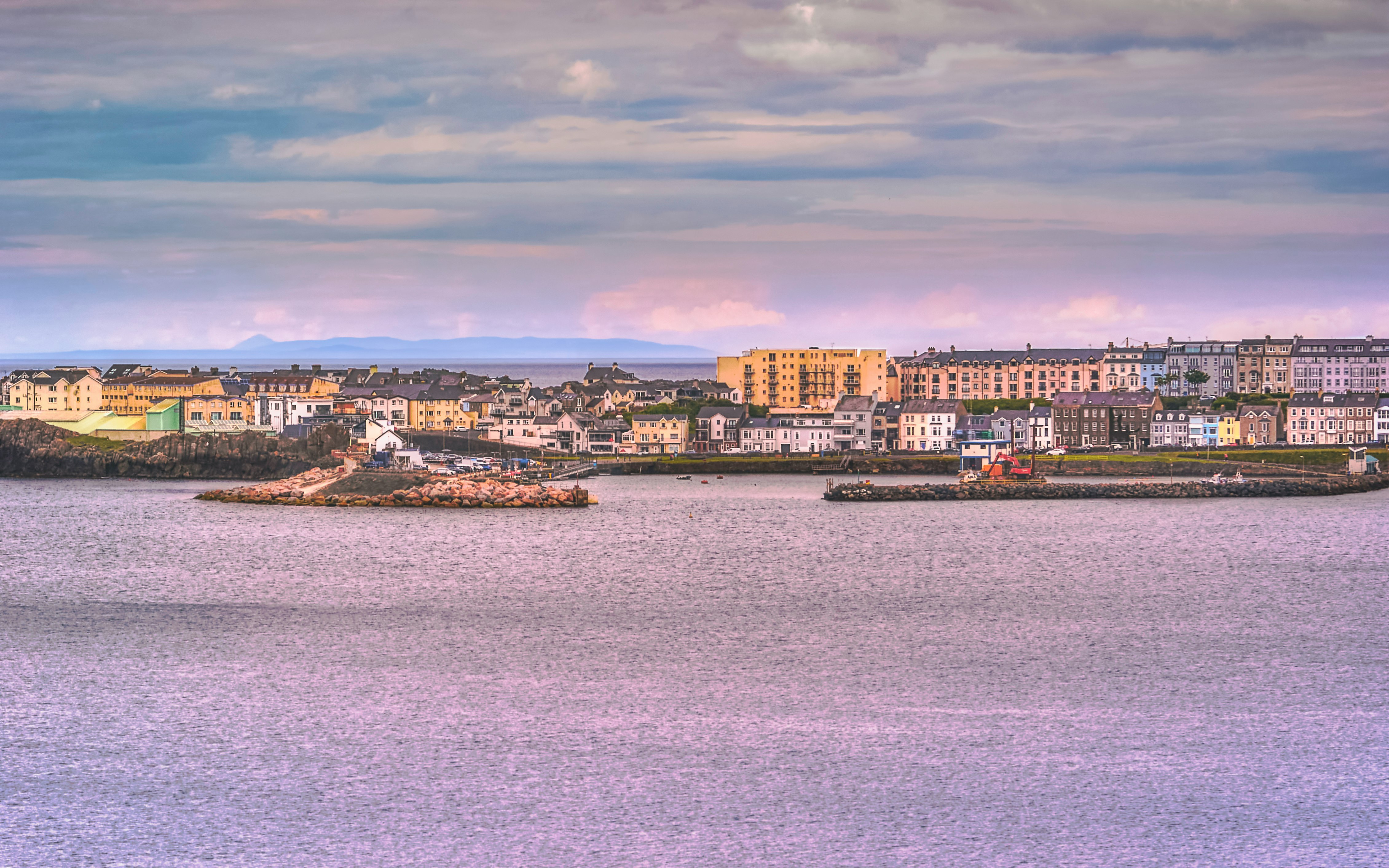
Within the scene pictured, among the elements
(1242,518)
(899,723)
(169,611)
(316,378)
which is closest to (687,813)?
(899,723)

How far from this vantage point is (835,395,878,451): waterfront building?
239ft

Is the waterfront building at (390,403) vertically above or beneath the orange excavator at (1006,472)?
above

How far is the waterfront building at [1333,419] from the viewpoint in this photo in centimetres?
7069

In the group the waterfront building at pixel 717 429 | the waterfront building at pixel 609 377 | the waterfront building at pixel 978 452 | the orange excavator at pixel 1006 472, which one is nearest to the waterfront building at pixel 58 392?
the waterfront building at pixel 609 377

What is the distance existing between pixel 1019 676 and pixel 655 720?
5.94 metres

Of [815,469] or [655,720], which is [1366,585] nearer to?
[655,720]

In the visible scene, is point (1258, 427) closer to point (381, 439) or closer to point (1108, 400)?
point (1108, 400)

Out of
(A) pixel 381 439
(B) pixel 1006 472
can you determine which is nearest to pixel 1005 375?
(B) pixel 1006 472

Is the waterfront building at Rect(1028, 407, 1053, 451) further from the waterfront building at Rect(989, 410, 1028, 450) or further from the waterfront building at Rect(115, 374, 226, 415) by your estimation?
the waterfront building at Rect(115, 374, 226, 415)

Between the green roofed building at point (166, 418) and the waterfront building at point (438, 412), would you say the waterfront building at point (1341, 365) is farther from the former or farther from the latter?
the green roofed building at point (166, 418)

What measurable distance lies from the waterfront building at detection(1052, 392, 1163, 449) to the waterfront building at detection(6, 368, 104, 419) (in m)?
57.9

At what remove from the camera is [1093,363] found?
94.1 meters

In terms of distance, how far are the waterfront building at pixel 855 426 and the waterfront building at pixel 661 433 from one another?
27.5 feet

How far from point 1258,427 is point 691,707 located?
61139mm
